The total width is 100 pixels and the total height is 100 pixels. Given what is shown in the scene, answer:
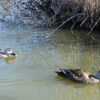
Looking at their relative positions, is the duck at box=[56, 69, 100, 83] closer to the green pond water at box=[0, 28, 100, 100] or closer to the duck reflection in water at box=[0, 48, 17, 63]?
the green pond water at box=[0, 28, 100, 100]

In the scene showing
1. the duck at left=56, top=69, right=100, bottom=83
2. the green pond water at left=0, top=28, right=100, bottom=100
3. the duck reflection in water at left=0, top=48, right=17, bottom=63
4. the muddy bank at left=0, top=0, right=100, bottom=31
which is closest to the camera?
the green pond water at left=0, top=28, right=100, bottom=100

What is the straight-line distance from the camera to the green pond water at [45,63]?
5.81 m

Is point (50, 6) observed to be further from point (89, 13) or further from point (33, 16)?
point (89, 13)

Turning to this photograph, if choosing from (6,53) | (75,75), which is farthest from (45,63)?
(6,53)

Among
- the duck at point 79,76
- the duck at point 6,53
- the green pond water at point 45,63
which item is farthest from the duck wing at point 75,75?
the duck at point 6,53

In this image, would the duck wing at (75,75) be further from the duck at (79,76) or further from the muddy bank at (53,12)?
the muddy bank at (53,12)

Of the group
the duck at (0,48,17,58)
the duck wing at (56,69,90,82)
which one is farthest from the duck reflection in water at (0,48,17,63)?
the duck wing at (56,69,90,82)

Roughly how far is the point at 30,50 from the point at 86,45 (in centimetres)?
202

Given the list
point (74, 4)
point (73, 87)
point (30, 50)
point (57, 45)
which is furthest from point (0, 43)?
point (73, 87)

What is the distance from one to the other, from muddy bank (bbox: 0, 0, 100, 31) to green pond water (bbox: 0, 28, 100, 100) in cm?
65

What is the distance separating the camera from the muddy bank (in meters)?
11.1

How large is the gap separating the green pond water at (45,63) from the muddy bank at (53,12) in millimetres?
655

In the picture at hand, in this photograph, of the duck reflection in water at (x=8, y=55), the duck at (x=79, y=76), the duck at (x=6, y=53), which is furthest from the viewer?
the duck at (x=6, y=53)

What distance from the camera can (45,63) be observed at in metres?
7.58
